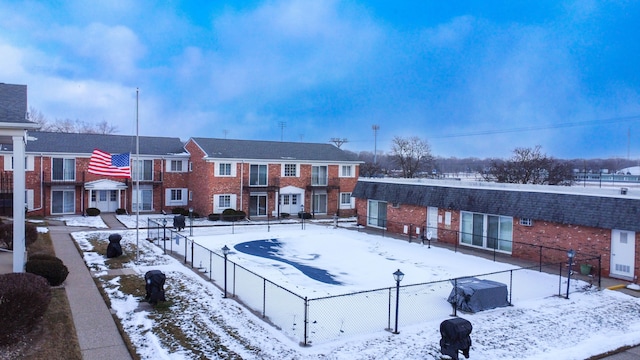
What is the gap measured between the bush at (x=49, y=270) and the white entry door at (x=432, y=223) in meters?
19.2

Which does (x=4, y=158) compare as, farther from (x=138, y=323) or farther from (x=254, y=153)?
(x=138, y=323)

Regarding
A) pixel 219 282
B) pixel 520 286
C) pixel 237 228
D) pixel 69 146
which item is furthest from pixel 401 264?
pixel 69 146

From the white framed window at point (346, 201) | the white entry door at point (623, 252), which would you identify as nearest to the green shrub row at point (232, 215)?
the white framed window at point (346, 201)

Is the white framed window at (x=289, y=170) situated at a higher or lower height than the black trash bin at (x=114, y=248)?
higher

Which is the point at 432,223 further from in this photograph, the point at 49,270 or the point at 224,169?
the point at 49,270

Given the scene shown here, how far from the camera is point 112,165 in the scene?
2252 cm

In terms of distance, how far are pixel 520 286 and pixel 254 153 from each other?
27.6 meters

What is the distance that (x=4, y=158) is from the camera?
34438 millimetres

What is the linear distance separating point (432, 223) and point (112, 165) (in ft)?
58.0

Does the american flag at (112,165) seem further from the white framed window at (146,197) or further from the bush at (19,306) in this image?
the white framed window at (146,197)

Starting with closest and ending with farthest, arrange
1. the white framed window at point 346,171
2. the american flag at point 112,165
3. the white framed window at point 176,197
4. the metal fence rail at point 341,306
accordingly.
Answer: the metal fence rail at point 341,306 < the american flag at point 112,165 < the white framed window at point 176,197 < the white framed window at point 346,171

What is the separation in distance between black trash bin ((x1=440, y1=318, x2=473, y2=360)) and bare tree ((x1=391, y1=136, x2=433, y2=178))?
59.3 meters

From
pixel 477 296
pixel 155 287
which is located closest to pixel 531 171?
pixel 477 296

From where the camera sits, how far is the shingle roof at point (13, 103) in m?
14.1
